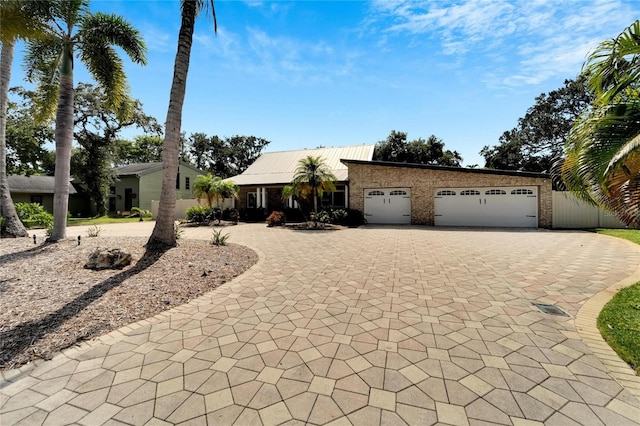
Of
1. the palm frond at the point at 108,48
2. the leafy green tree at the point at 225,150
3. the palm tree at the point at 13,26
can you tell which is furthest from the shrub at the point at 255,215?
the leafy green tree at the point at 225,150

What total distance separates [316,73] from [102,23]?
705 centimetres

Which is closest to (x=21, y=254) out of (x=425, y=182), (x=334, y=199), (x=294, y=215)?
(x=294, y=215)

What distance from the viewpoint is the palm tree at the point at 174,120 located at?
717cm

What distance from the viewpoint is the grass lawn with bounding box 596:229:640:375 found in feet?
9.33

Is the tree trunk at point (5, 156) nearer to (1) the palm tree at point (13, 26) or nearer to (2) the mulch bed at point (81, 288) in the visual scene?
(1) the palm tree at point (13, 26)

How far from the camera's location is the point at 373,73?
35.1ft

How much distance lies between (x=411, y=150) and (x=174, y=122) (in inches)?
1145

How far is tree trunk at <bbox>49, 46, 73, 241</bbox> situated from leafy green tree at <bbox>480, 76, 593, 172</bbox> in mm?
33041

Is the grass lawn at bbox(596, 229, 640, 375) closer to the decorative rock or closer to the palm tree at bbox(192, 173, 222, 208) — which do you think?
the decorative rock

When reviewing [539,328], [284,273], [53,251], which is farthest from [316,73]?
[539,328]

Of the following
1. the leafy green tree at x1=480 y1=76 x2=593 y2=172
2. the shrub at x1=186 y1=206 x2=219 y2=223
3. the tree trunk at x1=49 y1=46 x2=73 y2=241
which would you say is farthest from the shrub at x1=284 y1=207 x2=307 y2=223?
the leafy green tree at x1=480 y1=76 x2=593 y2=172

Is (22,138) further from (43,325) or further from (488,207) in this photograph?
(488,207)

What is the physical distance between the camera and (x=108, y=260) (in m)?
5.86

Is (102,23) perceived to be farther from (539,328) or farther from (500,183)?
(500,183)
